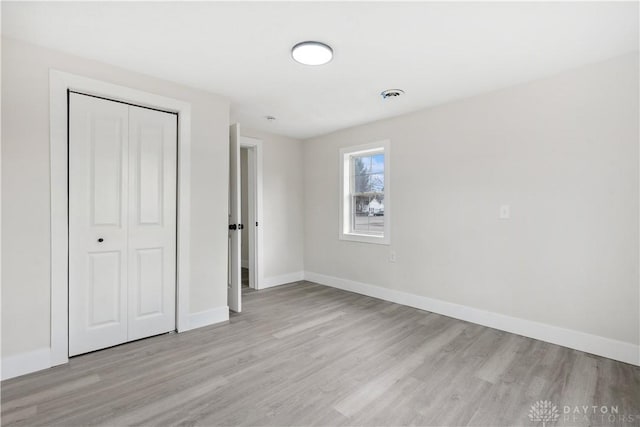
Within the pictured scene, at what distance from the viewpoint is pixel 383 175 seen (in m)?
4.23

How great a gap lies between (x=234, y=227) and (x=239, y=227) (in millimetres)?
73

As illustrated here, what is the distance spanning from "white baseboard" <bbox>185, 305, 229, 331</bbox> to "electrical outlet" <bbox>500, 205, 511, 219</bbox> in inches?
118

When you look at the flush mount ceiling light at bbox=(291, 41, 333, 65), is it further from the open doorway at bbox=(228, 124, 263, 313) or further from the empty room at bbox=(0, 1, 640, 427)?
the open doorway at bbox=(228, 124, 263, 313)

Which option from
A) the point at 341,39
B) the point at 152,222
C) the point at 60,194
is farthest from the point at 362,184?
the point at 60,194

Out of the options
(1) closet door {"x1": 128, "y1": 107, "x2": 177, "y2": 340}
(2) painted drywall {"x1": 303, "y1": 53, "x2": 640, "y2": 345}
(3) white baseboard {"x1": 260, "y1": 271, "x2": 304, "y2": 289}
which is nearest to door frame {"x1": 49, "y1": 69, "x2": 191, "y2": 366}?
(1) closet door {"x1": 128, "y1": 107, "x2": 177, "y2": 340}

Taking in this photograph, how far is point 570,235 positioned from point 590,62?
1420 millimetres

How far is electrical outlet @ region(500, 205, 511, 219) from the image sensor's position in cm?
304

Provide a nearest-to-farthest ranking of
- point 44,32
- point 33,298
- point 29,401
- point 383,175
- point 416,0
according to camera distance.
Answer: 1. point 416,0
2. point 29,401
3. point 44,32
4. point 33,298
5. point 383,175

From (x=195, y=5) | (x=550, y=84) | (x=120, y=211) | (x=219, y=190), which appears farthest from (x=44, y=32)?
(x=550, y=84)

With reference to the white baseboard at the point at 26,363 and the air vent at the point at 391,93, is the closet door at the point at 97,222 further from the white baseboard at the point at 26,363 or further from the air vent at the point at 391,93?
the air vent at the point at 391,93

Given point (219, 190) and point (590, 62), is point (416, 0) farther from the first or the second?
point (219, 190)

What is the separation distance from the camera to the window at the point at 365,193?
13.5 feet

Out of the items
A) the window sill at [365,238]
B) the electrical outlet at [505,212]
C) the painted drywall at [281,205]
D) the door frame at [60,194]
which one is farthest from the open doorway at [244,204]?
the electrical outlet at [505,212]

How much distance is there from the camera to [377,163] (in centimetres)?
437
